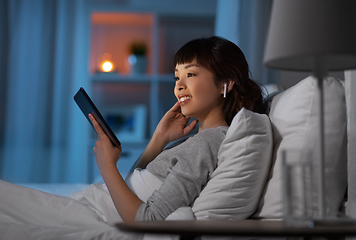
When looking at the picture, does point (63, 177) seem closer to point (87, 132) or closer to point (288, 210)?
point (87, 132)

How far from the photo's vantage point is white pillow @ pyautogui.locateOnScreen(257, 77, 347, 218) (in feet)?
3.20

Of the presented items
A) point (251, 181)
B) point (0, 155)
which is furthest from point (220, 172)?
point (0, 155)

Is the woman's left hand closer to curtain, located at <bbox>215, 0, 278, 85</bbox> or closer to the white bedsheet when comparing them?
the white bedsheet

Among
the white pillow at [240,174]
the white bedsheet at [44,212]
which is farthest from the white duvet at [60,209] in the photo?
the white pillow at [240,174]

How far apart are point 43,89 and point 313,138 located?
278cm

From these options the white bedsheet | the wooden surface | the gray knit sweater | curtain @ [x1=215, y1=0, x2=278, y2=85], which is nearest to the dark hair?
the gray knit sweater

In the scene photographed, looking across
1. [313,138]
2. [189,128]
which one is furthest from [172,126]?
[313,138]

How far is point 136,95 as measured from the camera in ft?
11.6

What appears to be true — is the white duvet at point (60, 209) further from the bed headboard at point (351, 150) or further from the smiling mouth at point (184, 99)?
the bed headboard at point (351, 150)

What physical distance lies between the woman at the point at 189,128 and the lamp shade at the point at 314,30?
436 millimetres

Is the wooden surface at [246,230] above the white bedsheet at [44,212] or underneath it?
above

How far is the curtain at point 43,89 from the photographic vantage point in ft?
10.5

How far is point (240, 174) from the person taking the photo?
98cm

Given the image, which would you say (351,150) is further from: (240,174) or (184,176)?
(184,176)
